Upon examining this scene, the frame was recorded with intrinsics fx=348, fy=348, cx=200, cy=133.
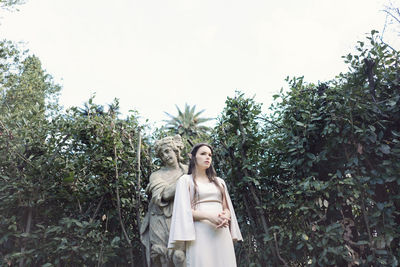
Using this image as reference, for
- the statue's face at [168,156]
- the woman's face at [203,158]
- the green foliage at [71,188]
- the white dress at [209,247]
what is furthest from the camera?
the green foliage at [71,188]

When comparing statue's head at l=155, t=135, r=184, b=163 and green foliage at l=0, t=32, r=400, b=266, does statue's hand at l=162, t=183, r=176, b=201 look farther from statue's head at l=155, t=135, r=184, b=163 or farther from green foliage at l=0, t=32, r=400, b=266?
green foliage at l=0, t=32, r=400, b=266

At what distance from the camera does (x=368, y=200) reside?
3461 millimetres

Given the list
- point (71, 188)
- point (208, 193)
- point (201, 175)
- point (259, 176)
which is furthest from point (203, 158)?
point (71, 188)

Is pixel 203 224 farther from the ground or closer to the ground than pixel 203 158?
closer to the ground

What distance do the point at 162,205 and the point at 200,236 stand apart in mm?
868

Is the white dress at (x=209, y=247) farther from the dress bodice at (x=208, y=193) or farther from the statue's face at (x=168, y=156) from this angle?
the statue's face at (x=168, y=156)

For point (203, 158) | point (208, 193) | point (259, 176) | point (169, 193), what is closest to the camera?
point (208, 193)

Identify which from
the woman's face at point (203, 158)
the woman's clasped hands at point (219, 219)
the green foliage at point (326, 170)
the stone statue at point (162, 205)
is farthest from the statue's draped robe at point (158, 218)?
the green foliage at point (326, 170)

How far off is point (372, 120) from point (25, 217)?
4427mm

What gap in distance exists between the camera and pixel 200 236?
273 centimetres

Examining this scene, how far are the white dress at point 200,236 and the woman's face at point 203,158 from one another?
25 cm

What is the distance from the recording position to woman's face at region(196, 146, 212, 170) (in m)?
3.06

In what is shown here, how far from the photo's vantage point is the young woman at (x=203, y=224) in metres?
2.68

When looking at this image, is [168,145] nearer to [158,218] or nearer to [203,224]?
[158,218]
